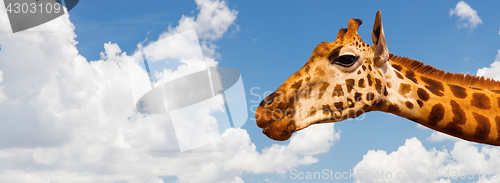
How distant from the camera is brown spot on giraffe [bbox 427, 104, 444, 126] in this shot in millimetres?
7602

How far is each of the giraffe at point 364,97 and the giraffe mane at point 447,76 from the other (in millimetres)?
461

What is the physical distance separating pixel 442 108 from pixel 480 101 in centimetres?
131

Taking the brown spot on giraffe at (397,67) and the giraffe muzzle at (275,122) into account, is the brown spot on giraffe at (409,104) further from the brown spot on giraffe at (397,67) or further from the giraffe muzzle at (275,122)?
the giraffe muzzle at (275,122)

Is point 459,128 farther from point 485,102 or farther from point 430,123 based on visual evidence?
point 485,102

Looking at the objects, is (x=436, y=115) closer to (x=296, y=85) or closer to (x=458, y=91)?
(x=458, y=91)

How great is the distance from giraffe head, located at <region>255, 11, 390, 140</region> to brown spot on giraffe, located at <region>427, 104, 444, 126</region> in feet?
4.01

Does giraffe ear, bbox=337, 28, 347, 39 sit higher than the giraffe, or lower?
higher

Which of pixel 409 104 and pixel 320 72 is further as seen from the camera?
pixel 409 104

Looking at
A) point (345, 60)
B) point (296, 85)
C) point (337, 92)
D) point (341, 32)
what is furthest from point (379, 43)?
point (296, 85)

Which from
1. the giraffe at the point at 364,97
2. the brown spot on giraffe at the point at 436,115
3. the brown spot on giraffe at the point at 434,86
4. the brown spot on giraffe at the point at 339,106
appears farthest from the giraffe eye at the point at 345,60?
the brown spot on giraffe at the point at 436,115

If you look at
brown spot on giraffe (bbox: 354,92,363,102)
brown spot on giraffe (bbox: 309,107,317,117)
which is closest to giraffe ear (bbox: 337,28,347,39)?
brown spot on giraffe (bbox: 354,92,363,102)

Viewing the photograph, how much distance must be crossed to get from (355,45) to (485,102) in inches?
147

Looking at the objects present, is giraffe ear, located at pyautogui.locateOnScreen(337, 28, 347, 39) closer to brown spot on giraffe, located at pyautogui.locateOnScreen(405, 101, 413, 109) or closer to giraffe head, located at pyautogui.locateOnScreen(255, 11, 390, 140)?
giraffe head, located at pyautogui.locateOnScreen(255, 11, 390, 140)

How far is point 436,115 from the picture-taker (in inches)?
299
